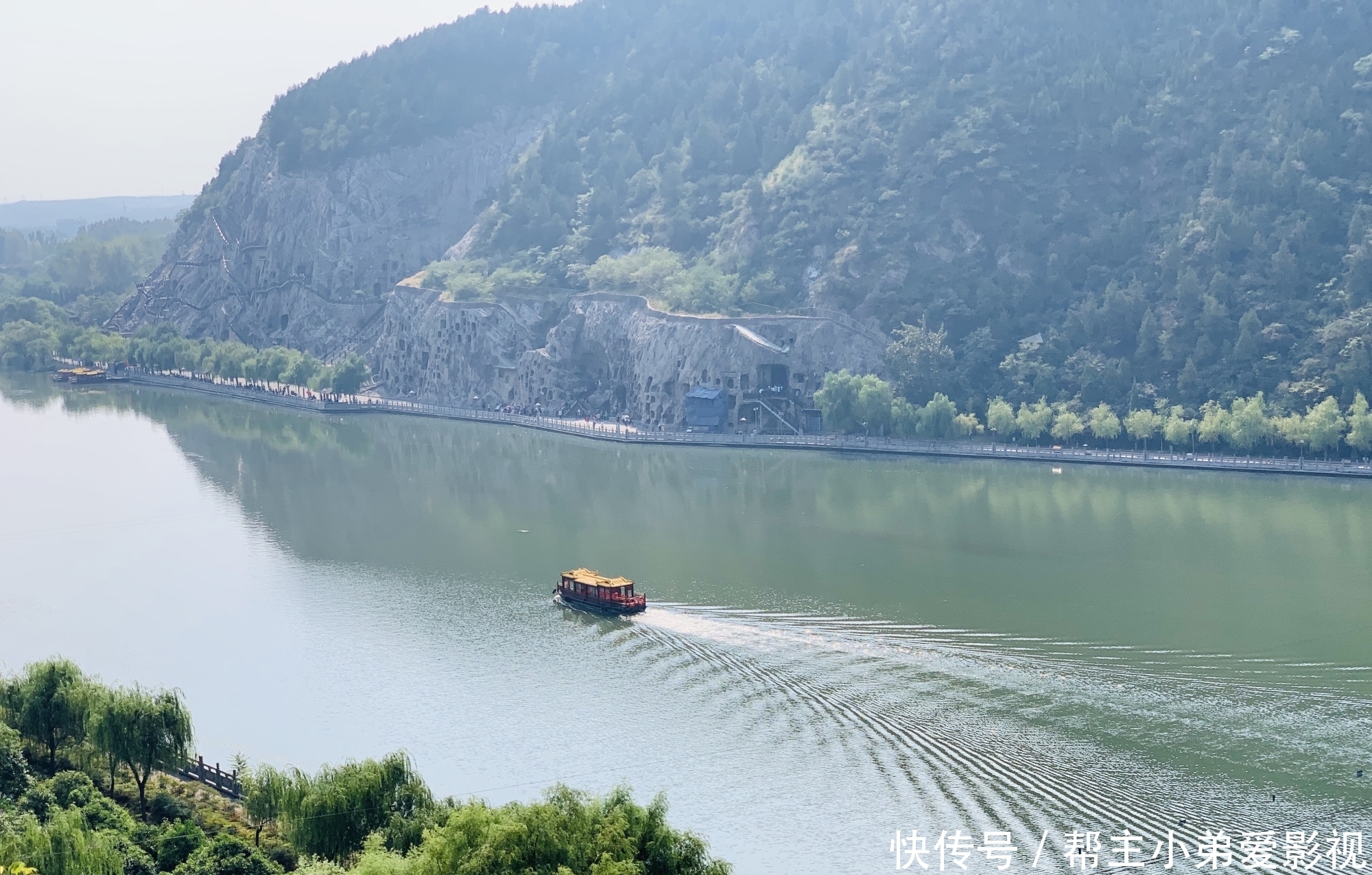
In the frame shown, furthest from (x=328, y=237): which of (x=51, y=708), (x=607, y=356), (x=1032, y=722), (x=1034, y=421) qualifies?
(x=1032, y=722)

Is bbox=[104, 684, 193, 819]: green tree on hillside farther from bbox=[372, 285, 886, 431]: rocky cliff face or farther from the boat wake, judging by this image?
bbox=[372, 285, 886, 431]: rocky cliff face

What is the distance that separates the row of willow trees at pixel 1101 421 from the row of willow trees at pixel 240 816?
70779 millimetres

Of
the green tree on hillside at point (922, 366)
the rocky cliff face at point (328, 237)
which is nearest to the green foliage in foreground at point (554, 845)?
the green tree on hillside at point (922, 366)

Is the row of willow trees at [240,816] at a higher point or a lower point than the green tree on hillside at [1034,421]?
lower

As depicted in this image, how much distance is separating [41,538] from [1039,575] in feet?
180

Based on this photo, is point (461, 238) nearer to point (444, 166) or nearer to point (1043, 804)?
point (444, 166)

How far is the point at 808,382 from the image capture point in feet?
400

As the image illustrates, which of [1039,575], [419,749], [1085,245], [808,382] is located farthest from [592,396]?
[419,749]

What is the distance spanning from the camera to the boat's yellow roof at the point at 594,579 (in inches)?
2621

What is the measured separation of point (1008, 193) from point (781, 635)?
3114 inches

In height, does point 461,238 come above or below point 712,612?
above

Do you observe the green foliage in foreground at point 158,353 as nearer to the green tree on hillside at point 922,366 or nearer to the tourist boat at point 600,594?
the green tree on hillside at point 922,366

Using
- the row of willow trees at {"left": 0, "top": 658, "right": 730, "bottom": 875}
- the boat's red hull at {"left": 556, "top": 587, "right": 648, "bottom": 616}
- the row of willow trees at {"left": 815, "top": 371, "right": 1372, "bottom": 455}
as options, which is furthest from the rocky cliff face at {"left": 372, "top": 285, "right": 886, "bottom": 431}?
the row of willow trees at {"left": 0, "top": 658, "right": 730, "bottom": 875}

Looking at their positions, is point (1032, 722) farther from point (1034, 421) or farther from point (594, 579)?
point (1034, 421)
